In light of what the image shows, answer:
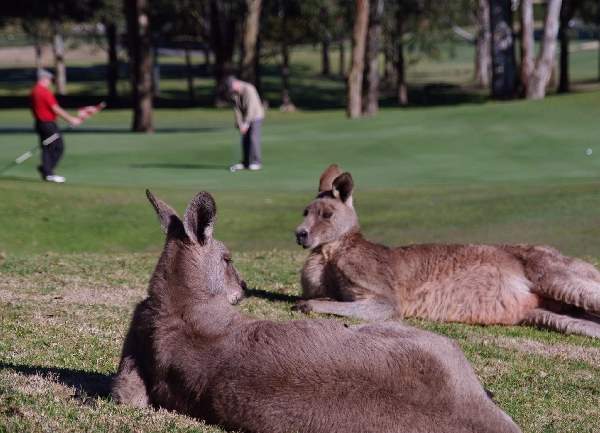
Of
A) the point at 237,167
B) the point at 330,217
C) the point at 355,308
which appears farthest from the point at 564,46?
the point at 355,308

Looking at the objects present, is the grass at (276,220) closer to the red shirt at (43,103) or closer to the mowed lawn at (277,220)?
the mowed lawn at (277,220)

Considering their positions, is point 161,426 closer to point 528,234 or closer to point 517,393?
point 517,393

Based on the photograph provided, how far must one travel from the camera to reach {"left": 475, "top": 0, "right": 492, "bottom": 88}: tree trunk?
70963 mm

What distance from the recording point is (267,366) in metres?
6.00

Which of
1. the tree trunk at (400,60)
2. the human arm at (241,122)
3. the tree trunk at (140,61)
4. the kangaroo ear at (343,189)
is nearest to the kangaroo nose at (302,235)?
the kangaroo ear at (343,189)

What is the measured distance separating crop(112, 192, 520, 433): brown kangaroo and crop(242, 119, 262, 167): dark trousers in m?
17.8

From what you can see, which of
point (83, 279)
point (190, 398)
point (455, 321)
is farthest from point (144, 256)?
point (190, 398)

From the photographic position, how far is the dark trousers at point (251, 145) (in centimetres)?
2461

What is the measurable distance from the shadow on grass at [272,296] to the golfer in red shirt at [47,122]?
1138 centimetres

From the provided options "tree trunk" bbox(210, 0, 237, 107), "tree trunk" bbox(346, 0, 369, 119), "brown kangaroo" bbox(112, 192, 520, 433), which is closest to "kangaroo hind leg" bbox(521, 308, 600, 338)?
"brown kangaroo" bbox(112, 192, 520, 433)

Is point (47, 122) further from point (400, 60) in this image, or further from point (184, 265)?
point (400, 60)

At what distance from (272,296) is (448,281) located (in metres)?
1.85

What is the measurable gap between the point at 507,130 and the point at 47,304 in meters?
19.7

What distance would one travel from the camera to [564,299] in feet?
34.8
